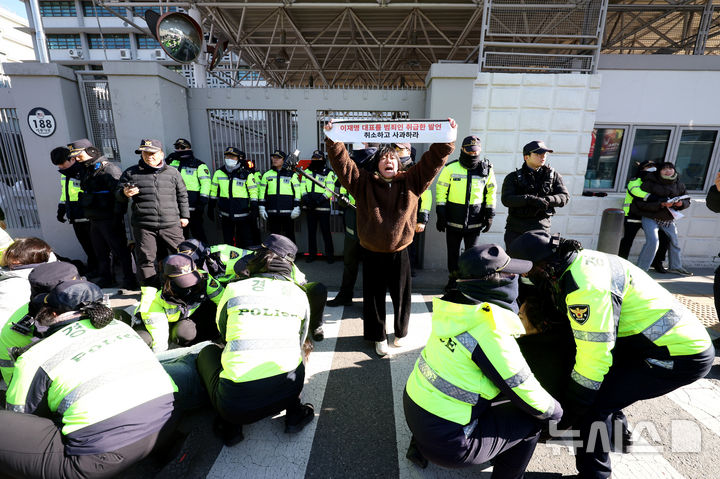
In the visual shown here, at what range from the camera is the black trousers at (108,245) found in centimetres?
471

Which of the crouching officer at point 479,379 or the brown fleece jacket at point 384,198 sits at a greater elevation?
the brown fleece jacket at point 384,198

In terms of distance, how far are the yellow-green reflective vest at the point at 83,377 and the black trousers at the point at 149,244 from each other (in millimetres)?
2828

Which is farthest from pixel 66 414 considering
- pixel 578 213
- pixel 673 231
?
pixel 673 231

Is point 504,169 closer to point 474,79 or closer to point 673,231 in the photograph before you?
point 474,79

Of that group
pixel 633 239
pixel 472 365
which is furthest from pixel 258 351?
pixel 633 239

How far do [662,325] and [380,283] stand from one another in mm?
1940

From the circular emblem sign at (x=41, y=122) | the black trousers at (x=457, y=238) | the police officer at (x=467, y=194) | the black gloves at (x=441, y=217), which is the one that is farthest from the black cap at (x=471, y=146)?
the circular emblem sign at (x=41, y=122)

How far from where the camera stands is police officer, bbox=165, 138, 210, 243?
5.48 metres

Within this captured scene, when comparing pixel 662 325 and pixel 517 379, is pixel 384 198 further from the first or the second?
pixel 662 325

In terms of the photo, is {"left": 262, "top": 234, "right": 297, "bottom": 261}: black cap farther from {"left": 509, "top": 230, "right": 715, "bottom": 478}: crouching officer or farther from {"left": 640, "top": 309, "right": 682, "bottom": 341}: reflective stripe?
{"left": 640, "top": 309, "right": 682, "bottom": 341}: reflective stripe

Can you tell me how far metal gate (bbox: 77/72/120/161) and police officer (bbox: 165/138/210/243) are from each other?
112cm

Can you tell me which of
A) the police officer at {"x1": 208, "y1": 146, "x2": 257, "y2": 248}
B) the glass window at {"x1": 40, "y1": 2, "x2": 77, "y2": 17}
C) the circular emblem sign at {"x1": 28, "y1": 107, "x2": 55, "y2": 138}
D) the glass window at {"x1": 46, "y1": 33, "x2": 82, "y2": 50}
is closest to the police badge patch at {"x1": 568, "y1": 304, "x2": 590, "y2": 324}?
the police officer at {"x1": 208, "y1": 146, "x2": 257, "y2": 248}

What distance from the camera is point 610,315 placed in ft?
5.77

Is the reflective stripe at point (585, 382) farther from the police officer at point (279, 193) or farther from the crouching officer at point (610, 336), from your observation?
the police officer at point (279, 193)
